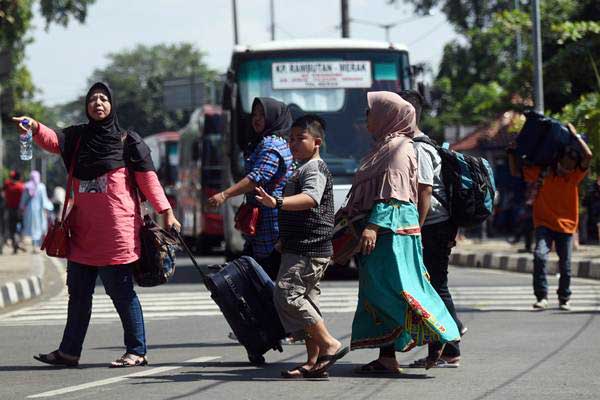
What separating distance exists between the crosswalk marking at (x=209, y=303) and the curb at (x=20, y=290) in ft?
1.52

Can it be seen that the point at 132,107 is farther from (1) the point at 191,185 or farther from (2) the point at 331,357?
(2) the point at 331,357

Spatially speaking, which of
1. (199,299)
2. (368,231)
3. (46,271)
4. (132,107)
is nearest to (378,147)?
(368,231)

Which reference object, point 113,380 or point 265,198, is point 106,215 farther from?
point 265,198

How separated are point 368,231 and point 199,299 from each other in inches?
300

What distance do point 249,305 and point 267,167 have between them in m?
0.91

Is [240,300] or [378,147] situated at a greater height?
[378,147]

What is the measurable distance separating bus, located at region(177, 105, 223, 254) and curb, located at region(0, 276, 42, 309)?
26.2 feet

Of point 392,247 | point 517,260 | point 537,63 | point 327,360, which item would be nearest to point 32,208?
point 537,63

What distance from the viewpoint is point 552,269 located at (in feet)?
65.5

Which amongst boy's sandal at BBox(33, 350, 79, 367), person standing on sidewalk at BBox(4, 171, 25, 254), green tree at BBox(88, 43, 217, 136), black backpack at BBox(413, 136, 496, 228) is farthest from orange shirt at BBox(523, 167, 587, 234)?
green tree at BBox(88, 43, 217, 136)

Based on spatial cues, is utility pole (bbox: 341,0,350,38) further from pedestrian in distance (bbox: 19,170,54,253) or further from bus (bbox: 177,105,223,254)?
pedestrian in distance (bbox: 19,170,54,253)

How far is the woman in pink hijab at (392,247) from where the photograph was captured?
7.88 meters

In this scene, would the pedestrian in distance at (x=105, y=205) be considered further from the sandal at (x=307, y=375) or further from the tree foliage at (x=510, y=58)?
the tree foliage at (x=510, y=58)

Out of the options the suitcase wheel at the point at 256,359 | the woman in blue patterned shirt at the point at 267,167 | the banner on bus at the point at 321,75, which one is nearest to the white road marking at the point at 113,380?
the suitcase wheel at the point at 256,359
